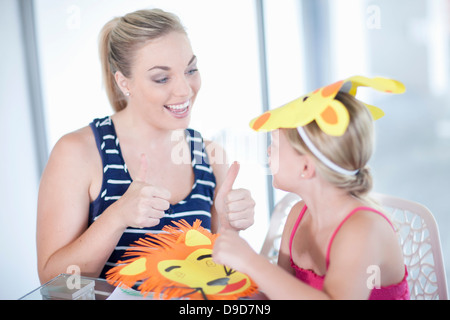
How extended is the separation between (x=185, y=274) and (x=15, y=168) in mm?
1260

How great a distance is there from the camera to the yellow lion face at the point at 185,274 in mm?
803

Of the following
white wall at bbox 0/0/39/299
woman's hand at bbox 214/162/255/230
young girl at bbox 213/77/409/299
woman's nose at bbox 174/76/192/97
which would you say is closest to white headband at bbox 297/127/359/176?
young girl at bbox 213/77/409/299

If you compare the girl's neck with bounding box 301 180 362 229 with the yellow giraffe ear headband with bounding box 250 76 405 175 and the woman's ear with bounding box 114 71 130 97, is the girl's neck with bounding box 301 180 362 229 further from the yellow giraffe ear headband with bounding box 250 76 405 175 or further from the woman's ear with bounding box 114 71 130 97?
the woman's ear with bounding box 114 71 130 97

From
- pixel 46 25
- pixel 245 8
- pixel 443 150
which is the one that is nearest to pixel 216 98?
pixel 245 8

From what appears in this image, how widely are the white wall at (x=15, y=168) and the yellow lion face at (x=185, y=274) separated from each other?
1035mm

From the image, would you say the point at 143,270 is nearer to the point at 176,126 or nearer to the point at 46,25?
the point at 176,126

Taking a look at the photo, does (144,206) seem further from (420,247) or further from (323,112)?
(420,247)

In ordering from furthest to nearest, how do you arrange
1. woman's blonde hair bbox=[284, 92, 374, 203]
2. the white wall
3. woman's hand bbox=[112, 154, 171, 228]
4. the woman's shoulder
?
1. the white wall
2. the woman's shoulder
3. woman's hand bbox=[112, 154, 171, 228]
4. woman's blonde hair bbox=[284, 92, 374, 203]

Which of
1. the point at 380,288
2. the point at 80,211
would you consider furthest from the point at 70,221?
the point at 380,288

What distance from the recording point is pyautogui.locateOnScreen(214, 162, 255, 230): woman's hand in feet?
3.35

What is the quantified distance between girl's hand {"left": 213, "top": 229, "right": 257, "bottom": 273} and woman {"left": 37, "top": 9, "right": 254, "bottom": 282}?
23cm

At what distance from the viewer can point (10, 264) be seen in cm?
178

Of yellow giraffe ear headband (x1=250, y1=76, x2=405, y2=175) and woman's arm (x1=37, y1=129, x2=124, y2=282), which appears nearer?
yellow giraffe ear headband (x1=250, y1=76, x2=405, y2=175)

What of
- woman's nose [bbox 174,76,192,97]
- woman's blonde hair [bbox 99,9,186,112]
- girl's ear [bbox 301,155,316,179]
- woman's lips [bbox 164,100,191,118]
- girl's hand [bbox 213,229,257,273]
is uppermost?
woman's blonde hair [bbox 99,9,186,112]
